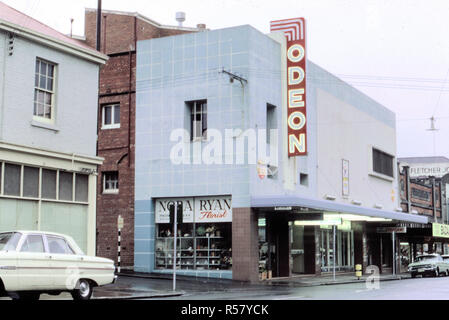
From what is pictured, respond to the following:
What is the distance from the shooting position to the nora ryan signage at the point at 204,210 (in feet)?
98.5

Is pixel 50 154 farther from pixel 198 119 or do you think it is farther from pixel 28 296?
pixel 198 119

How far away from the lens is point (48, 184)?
21062mm

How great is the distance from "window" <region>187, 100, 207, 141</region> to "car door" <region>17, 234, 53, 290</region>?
51.5 ft

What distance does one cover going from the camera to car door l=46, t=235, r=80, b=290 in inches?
619

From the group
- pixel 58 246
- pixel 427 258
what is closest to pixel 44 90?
pixel 58 246

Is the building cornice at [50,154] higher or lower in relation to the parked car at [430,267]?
higher

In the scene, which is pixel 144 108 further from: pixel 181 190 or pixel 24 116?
pixel 24 116

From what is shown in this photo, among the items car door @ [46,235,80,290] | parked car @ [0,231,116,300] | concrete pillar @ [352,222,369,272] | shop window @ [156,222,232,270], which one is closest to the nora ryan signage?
shop window @ [156,222,232,270]

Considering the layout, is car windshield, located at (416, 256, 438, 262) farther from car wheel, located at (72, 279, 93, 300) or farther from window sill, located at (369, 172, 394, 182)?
car wheel, located at (72, 279, 93, 300)

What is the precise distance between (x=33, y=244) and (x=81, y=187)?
6932mm

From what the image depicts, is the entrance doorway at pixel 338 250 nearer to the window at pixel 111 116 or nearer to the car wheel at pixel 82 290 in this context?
the window at pixel 111 116

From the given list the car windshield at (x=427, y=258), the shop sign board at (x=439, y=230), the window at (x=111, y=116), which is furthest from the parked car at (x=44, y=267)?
the shop sign board at (x=439, y=230)

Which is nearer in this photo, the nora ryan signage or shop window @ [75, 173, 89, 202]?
shop window @ [75, 173, 89, 202]
